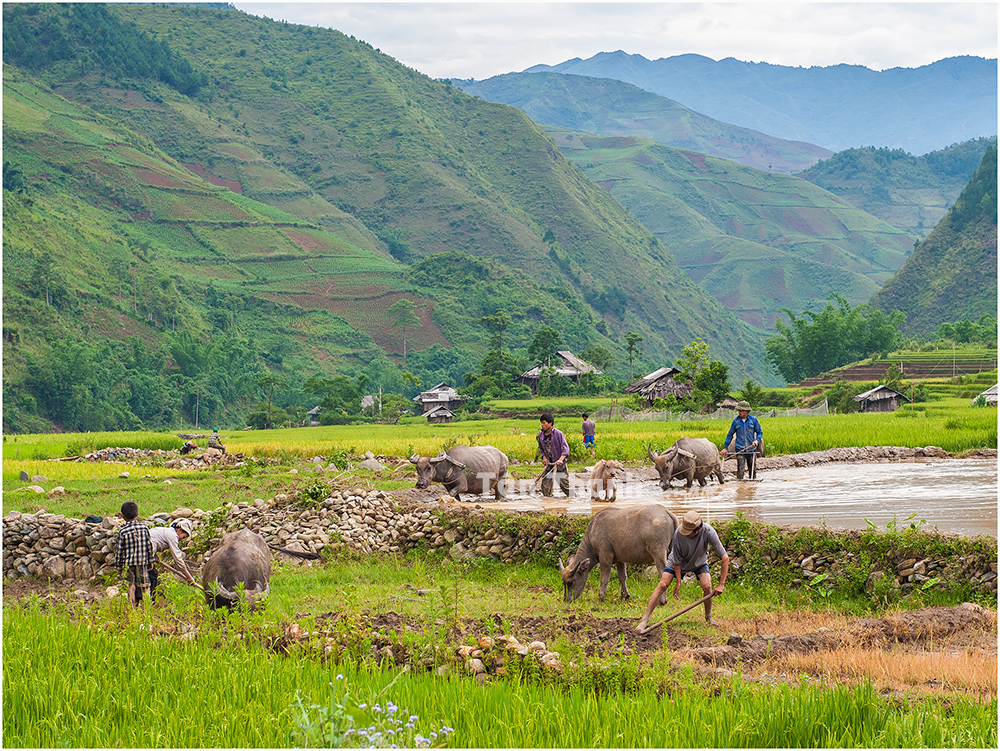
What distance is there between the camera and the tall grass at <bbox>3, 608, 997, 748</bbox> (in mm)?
5391

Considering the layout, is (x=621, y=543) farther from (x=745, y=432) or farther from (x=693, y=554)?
→ (x=745, y=432)

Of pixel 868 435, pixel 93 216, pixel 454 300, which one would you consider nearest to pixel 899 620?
pixel 868 435

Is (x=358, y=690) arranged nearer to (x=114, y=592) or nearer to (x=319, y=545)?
(x=114, y=592)

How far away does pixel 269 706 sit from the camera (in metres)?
6.02

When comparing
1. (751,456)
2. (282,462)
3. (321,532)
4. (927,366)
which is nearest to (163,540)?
(321,532)

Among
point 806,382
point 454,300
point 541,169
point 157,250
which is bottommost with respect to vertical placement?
Result: point 806,382

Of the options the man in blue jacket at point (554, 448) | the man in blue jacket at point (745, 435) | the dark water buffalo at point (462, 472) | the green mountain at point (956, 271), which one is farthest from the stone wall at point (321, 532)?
the green mountain at point (956, 271)

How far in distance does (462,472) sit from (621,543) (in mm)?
7606

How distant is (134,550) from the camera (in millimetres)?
10242

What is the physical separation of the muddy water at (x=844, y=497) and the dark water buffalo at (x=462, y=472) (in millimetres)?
719

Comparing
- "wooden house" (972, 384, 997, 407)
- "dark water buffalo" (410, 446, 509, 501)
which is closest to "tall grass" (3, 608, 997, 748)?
"dark water buffalo" (410, 446, 509, 501)

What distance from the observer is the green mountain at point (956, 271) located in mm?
103812

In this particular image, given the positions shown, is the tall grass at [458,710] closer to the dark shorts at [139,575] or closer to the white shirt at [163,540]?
the dark shorts at [139,575]

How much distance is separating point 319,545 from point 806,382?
65.5 m
